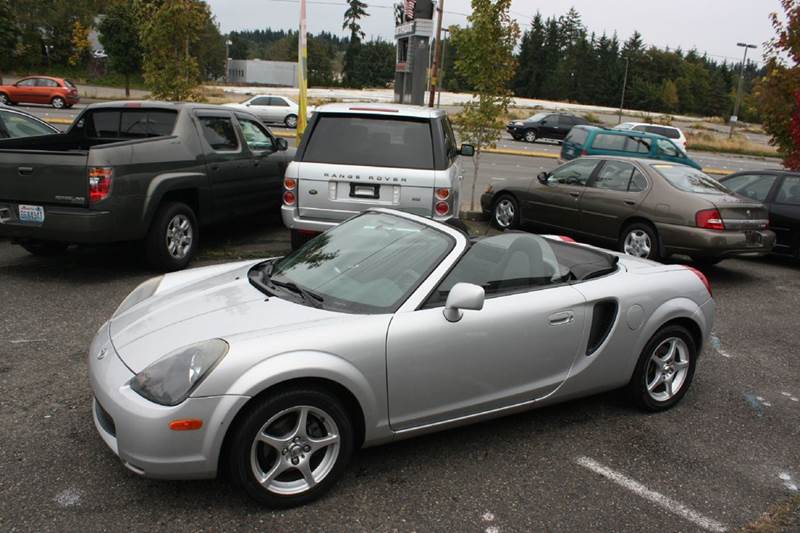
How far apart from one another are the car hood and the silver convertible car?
0.04ft

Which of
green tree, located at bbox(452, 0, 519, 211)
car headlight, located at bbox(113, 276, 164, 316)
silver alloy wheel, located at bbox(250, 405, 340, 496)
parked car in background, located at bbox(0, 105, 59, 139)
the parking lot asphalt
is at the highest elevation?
green tree, located at bbox(452, 0, 519, 211)

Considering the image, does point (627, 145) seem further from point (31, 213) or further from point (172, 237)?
point (31, 213)

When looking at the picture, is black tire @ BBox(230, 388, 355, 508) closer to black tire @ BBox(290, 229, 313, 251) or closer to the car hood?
the car hood

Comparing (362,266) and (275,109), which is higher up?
(275,109)

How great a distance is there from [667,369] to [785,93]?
1074 centimetres

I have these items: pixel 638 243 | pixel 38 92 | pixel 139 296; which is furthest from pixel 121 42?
pixel 139 296

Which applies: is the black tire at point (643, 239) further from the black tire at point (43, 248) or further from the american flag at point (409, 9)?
the american flag at point (409, 9)

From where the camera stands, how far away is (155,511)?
3.04 m

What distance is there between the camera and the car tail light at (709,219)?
812 centimetres

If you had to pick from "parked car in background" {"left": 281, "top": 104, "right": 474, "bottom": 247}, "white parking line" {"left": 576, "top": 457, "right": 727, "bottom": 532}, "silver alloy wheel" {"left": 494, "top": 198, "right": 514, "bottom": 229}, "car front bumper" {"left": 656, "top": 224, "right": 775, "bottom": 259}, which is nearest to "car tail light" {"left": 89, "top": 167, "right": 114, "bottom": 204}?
"parked car in background" {"left": 281, "top": 104, "right": 474, "bottom": 247}

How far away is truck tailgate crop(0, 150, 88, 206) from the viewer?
6.20m

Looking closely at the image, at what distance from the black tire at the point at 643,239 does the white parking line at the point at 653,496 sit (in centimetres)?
A: 547

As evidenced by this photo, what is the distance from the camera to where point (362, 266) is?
385 cm

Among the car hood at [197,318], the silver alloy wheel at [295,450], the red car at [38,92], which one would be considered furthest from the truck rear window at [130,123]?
the red car at [38,92]
